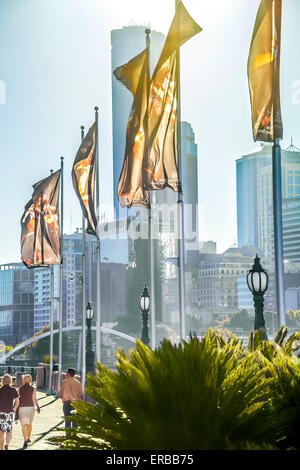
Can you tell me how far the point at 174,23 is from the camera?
15805 mm

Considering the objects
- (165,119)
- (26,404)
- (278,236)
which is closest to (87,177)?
(165,119)

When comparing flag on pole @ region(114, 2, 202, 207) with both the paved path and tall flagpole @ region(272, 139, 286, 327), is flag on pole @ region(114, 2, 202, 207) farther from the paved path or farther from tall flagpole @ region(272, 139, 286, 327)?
the paved path

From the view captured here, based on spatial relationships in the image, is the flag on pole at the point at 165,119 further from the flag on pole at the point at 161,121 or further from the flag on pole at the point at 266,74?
the flag on pole at the point at 266,74

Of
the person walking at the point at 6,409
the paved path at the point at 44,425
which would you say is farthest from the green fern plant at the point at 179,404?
the person walking at the point at 6,409

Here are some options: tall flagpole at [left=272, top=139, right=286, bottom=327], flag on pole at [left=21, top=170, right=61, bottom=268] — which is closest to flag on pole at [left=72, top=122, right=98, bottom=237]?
flag on pole at [left=21, top=170, right=61, bottom=268]

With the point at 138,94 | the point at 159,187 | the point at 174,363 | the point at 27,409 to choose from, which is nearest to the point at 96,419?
the point at 174,363

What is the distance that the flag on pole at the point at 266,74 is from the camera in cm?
1269

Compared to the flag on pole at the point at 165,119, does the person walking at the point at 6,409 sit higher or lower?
lower

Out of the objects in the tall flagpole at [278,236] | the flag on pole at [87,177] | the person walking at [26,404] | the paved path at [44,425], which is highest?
the flag on pole at [87,177]

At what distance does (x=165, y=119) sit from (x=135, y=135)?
3.67ft

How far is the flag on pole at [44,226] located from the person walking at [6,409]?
49.3 feet
